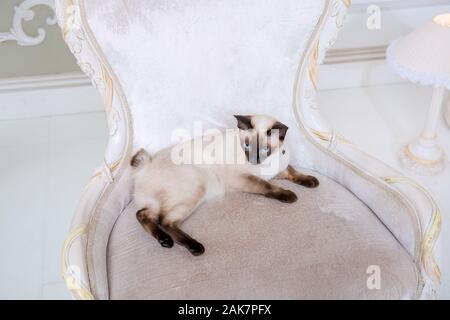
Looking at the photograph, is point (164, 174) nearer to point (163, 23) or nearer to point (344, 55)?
point (163, 23)

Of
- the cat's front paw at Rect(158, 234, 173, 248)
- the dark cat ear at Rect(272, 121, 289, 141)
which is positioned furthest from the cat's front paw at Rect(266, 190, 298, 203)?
the cat's front paw at Rect(158, 234, 173, 248)

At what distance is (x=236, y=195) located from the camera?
119 centimetres

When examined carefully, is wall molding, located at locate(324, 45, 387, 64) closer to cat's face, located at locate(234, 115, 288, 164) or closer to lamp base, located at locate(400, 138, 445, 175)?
lamp base, located at locate(400, 138, 445, 175)

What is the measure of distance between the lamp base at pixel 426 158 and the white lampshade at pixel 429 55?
43 cm

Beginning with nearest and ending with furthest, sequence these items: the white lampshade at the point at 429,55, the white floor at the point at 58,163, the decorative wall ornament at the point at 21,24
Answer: the white lampshade at the point at 429,55 → the white floor at the point at 58,163 → the decorative wall ornament at the point at 21,24

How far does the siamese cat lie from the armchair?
0.11 ft

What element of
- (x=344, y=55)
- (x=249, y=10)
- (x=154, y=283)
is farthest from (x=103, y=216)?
(x=344, y=55)

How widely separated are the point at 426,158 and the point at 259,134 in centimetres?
101

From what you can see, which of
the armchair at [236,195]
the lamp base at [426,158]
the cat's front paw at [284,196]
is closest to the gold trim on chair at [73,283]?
the armchair at [236,195]

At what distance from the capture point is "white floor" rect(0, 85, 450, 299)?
1.59 meters

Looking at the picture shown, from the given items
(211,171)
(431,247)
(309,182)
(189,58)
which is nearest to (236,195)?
(211,171)

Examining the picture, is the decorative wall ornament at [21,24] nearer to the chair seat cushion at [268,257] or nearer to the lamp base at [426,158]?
the chair seat cushion at [268,257]

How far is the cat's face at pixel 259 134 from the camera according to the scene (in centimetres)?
116

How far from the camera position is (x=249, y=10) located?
3.73 feet
